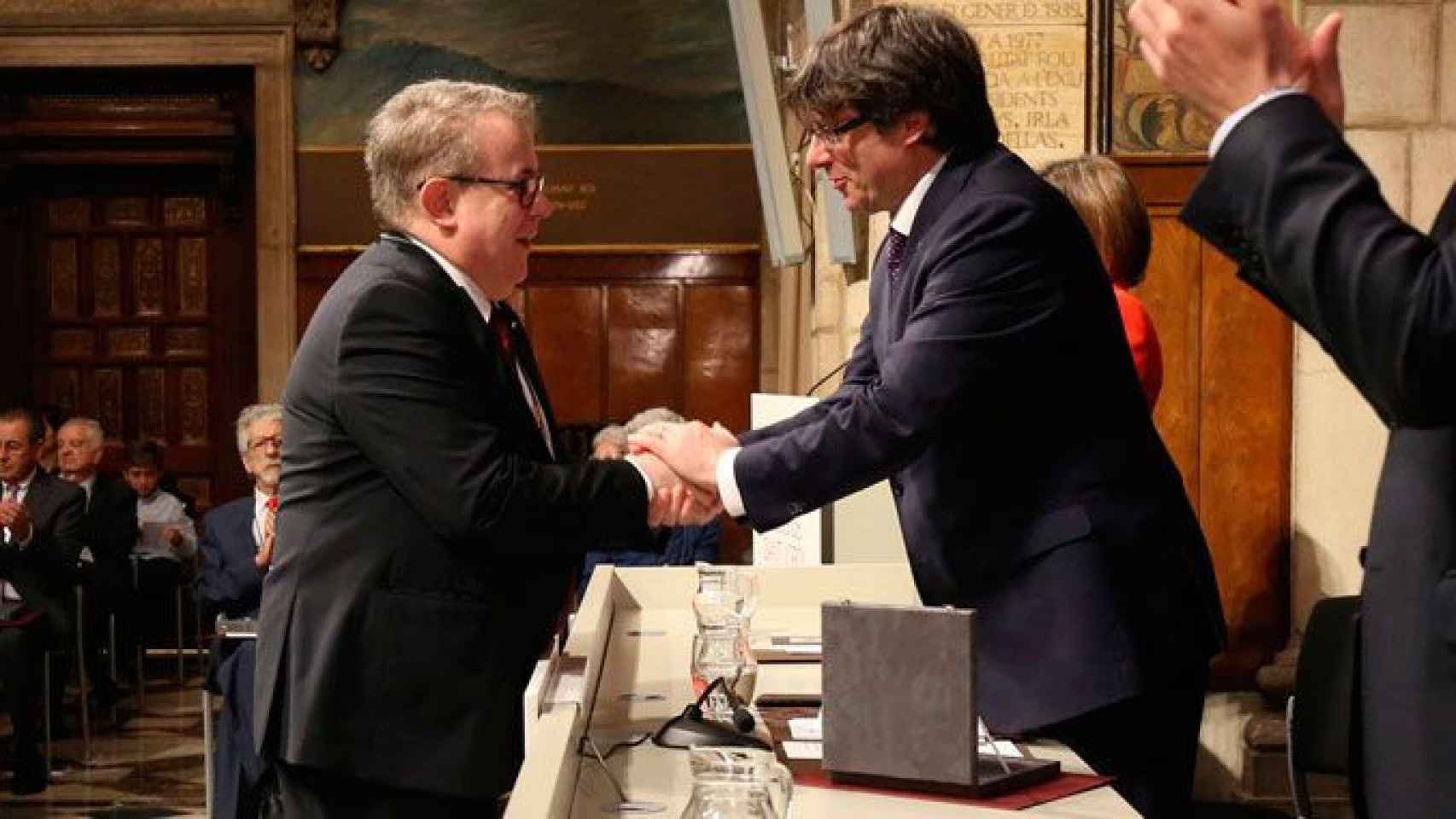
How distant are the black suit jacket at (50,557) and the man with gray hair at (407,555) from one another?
20.3 ft

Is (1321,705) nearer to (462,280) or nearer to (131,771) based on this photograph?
(462,280)

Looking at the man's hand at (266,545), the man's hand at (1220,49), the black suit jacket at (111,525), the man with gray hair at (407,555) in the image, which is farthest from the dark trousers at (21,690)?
the man's hand at (1220,49)

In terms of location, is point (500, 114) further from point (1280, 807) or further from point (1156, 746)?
point (1280, 807)

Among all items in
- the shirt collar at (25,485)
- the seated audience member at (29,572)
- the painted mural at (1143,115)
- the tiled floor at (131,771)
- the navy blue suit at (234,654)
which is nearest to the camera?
the navy blue suit at (234,654)

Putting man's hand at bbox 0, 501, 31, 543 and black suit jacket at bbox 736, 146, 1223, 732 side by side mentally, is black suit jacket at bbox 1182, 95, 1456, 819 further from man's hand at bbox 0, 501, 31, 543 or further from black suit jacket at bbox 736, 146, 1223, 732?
man's hand at bbox 0, 501, 31, 543

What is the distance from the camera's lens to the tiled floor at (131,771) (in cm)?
784

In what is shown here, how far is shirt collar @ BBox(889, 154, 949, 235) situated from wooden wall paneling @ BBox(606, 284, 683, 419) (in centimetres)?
981

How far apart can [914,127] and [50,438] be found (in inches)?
353

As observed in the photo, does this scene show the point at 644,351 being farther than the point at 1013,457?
Yes

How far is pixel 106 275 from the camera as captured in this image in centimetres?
1330

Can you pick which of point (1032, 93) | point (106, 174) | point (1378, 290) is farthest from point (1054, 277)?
point (106, 174)

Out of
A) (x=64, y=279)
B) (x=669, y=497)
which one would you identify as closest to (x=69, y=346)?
(x=64, y=279)

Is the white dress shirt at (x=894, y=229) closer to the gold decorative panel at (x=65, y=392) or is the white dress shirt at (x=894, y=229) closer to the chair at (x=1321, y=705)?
the chair at (x=1321, y=705)

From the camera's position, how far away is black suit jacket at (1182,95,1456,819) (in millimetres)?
1472
